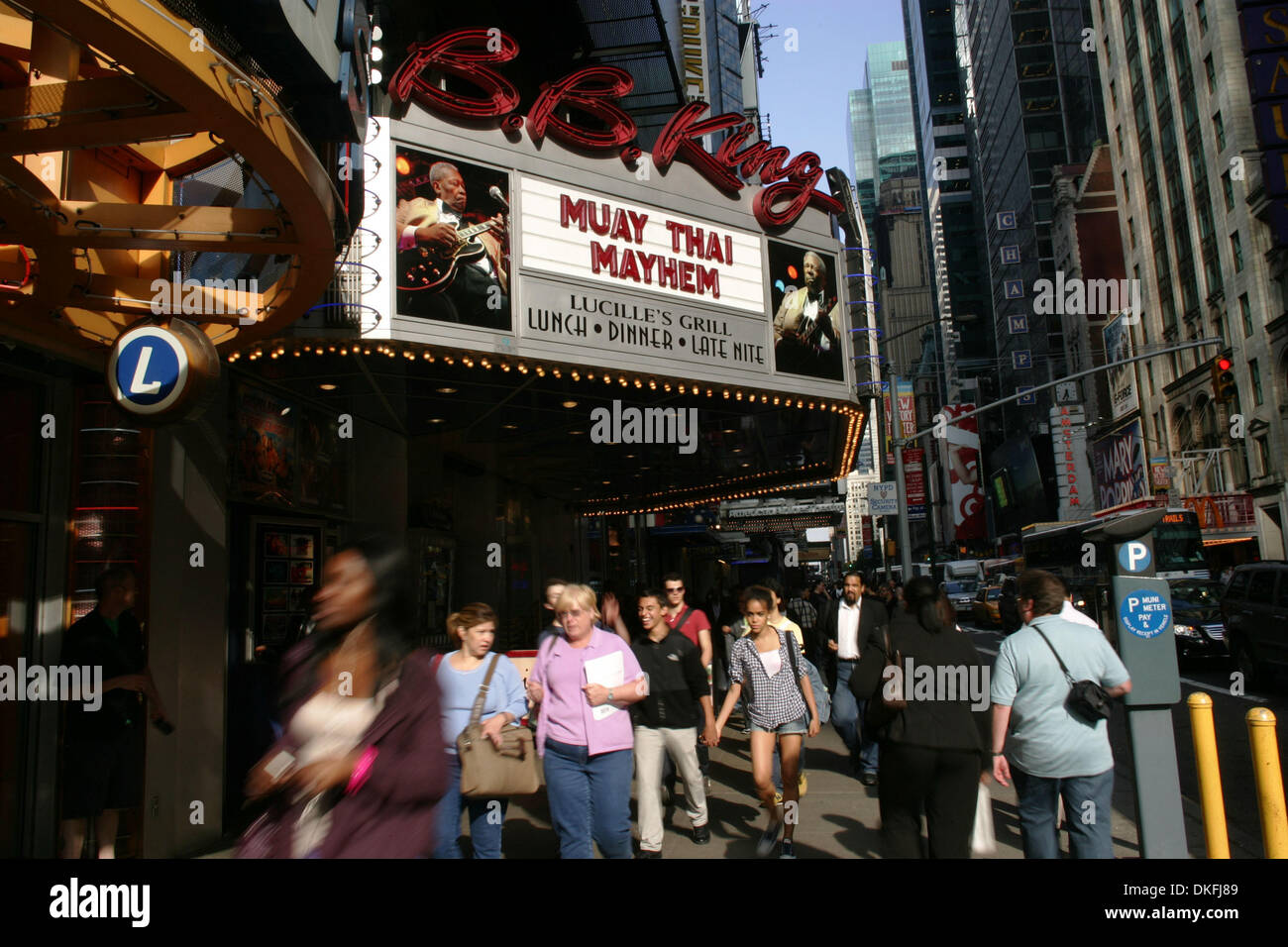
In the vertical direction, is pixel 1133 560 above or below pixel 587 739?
above

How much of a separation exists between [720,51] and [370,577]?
54.9 m

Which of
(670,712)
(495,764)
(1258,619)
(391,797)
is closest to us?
(391,797)

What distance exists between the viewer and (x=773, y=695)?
6961 mm

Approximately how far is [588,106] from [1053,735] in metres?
9.85

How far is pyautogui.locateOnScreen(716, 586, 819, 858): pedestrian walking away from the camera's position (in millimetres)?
6809

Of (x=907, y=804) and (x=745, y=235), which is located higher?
(x=745, y=235)

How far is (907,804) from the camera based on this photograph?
4.84m

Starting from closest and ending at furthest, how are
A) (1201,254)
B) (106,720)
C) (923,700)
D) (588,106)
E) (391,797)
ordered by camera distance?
(391,797) < (923,700) < (106,720) < (588,106) < (1201,254)

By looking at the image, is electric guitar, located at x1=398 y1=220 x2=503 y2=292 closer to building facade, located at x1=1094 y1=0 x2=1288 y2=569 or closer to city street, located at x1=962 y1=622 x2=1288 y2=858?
city street, located at x1=962 y1=622 x2=1288 y2=858

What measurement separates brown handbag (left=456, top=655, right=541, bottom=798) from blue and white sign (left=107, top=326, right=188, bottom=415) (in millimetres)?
2977

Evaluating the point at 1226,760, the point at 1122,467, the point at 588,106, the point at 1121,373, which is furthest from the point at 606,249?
the point at 1121,373

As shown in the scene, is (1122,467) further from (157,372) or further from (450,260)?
(157,372)

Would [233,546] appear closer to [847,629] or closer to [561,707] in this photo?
[561,707]
